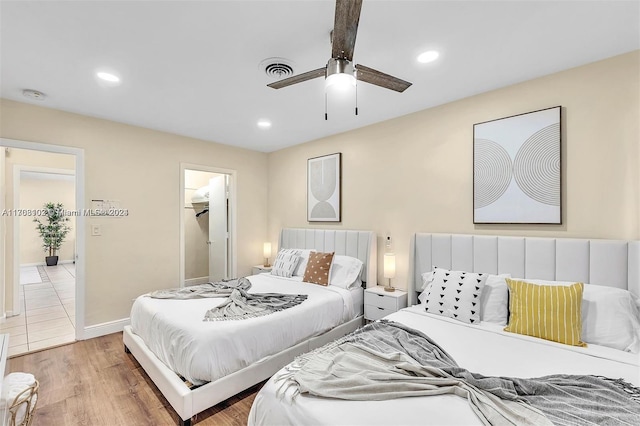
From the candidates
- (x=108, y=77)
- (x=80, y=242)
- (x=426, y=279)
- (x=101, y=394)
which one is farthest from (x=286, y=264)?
(x=108, y=77)

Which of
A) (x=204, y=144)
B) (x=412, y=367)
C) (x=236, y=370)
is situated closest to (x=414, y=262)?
(x=412, y=367)

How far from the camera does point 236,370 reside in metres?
2.23

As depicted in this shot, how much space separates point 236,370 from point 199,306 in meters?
0.75

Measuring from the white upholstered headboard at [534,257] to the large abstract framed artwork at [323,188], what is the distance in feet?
4.61

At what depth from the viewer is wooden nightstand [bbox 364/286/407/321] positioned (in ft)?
10.2

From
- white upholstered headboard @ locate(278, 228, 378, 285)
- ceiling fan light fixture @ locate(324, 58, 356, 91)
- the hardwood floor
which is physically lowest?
the hardwood floor

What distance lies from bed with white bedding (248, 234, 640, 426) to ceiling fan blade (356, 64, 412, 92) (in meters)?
1.69

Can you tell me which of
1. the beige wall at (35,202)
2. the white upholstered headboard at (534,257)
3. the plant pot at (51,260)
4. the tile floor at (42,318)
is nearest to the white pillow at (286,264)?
the white upholstered headboard at (534,257)

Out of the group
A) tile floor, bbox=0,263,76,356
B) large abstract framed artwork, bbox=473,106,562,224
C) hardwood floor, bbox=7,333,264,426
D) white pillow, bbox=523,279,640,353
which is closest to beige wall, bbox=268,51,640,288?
large abstract framed artwork, bbox=473,106,562,224

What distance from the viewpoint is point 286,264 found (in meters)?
4.00

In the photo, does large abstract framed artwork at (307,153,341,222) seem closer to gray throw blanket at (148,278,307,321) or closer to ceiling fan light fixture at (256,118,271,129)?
ceiling fan light fixture at (256,118,271,129)

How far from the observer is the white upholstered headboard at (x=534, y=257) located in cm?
209

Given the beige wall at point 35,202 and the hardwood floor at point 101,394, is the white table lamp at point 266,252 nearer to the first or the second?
the hardwood floor at point 101,394

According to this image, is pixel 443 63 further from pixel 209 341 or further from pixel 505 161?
pixel 209 341
